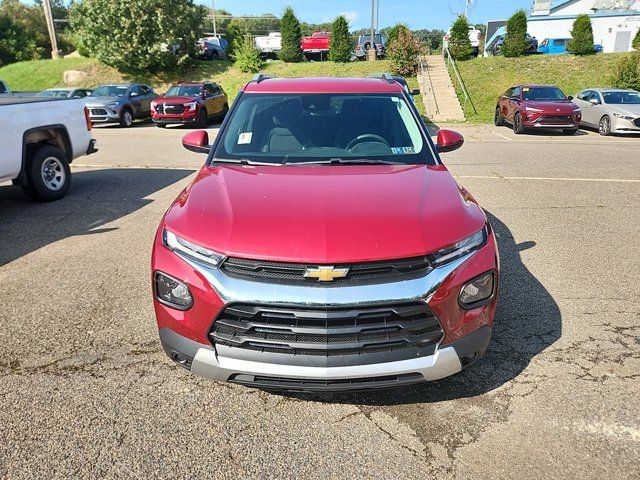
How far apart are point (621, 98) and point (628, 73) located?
8.08 meters

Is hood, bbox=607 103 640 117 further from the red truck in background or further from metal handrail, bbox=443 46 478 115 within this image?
the red truck in background

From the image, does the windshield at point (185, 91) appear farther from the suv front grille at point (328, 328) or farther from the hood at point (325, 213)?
the suv front grille at point (328, 328)

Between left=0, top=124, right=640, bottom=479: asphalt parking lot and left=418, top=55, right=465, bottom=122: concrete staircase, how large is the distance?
1741 centimetres

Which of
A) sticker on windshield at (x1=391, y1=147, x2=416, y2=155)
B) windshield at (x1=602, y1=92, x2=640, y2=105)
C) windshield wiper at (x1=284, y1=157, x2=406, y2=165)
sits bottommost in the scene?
windshield at (x1=602, y1=92, x2=640, y2=105)

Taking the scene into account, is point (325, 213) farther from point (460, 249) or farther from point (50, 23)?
point (50, 23)

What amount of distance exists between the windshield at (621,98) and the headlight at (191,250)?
17.2m

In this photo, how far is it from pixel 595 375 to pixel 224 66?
3386 centimetres

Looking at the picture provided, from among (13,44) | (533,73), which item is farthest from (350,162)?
(13,44)

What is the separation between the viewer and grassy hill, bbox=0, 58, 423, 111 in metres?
28.9

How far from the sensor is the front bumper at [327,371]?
233cm

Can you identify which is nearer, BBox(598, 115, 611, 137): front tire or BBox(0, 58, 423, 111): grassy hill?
BBox(598, 115, 611, 137): front tire

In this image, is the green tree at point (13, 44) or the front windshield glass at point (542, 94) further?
the green tree at point (13, 44)

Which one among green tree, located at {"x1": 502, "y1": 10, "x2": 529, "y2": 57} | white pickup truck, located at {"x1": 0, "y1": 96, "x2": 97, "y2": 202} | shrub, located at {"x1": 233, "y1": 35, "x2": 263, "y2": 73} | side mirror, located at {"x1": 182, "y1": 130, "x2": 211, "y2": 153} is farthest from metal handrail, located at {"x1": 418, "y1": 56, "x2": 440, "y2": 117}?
side mirror, located at {"x1": 182, "y1": 130, "x2": 211, "y2": 153}

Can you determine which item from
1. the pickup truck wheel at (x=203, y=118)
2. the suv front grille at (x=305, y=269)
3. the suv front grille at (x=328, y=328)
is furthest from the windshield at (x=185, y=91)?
the suv front grille at (x=328, y=328)
